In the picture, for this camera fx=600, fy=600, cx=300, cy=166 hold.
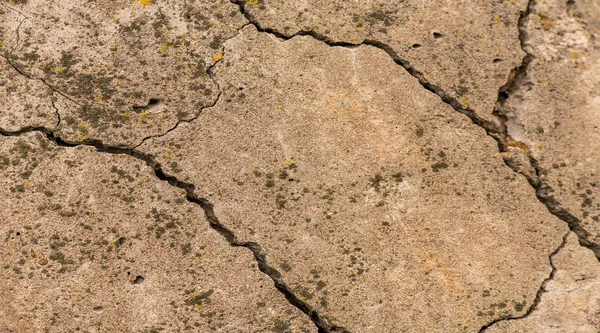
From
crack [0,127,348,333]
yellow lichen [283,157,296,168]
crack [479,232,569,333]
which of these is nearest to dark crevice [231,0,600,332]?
crack [479,232,569,333]

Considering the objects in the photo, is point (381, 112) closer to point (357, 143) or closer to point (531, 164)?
point (357, 143)

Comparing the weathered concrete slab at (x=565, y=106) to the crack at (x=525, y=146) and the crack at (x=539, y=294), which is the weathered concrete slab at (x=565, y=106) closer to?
the crack at (x=525, y=146)

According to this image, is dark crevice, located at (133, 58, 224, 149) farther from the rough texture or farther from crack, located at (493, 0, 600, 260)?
the rough texture

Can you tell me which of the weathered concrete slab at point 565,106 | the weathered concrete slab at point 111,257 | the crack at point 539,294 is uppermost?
A: the weathered concrete slab at point 565,106

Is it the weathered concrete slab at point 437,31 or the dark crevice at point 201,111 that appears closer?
the dark crevice at point 201,111

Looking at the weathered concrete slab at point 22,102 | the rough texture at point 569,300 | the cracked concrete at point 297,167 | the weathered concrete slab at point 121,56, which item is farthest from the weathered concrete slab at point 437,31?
the weathered concrete slab at point 22,102

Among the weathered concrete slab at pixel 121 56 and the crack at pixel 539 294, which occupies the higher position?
the weathered concrete slab at pixel 121 56

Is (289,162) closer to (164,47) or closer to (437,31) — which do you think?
(164,47)

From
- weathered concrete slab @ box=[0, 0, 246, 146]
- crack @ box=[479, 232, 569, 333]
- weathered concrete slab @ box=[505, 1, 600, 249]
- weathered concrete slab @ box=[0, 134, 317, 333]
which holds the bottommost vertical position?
weathered concrete slab @ box=[0, 134, 317, 333]
